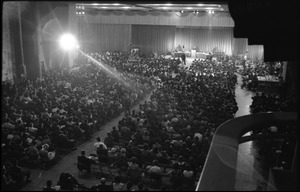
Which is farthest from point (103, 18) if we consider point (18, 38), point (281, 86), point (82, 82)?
point (281, 86)

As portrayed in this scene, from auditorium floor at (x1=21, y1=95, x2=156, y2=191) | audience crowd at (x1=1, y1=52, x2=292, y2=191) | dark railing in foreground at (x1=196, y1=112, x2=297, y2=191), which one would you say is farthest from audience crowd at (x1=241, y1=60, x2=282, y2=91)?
dark railing in foreground at (x1=196, y1=112, x2=297, y2=191)

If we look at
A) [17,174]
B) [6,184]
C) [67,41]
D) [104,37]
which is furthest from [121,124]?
[104,37]

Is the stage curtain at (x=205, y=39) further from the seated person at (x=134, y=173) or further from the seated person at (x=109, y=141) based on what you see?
the seated person at (x=134, y=173)

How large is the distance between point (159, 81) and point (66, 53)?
37.5ft

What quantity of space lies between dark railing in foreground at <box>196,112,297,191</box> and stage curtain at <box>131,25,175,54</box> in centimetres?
3728

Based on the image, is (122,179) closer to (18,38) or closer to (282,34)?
(282,34)

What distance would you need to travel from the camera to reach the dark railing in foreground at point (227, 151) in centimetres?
371

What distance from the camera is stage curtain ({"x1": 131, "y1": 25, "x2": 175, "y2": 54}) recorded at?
1684 inches

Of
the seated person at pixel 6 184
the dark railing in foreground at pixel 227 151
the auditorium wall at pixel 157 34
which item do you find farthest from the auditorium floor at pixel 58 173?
the auditorium wall at pixel 157 34

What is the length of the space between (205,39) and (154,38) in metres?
7.05

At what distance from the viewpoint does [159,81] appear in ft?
81.1

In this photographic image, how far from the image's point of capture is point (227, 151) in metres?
4.50

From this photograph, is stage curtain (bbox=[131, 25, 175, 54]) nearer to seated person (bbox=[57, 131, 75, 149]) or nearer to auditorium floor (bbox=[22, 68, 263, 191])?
auditorium floor (bbox=[22, 68, 263, 191])

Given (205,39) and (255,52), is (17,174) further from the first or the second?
(205,39)
